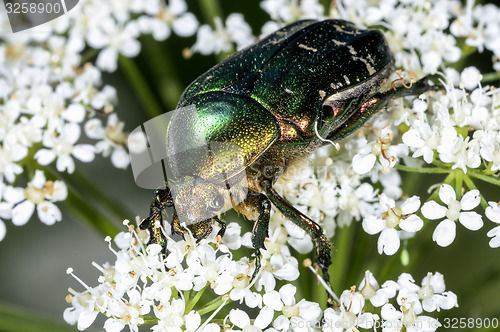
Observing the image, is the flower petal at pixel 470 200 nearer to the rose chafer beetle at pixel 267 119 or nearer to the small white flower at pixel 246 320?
the rose chafer beetle at pixel 267 119

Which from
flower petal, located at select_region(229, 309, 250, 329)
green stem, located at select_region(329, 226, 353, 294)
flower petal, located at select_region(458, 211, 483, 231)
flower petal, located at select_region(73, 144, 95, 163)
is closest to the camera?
flower petal, located at select_region(229, 309, 250, 329)

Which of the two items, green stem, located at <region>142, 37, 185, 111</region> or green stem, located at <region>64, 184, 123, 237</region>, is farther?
green stem, located at <region>142, 37, 185, 111</region>

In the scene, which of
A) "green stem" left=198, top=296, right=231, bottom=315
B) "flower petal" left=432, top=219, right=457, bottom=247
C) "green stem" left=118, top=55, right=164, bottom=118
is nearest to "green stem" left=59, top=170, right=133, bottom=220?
"green stem" left=118, top=55, right=164, bottom=118

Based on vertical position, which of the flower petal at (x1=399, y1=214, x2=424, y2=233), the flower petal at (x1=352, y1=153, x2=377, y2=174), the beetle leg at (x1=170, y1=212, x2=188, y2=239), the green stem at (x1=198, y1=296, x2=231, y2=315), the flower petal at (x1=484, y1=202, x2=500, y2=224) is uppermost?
the beetle leg at (x1=170, y1=212, x2=188, y2=239)

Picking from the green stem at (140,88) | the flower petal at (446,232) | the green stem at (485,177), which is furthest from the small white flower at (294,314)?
the green stem at (140,88)

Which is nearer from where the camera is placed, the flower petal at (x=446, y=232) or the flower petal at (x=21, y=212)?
the flower petal at (x=446, y=232)

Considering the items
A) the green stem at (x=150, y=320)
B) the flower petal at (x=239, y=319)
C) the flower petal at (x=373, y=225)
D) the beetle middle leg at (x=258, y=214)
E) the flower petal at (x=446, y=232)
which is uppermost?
the beetle middle leg at (x=258, y=214)

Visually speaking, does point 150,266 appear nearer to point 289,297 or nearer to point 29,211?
point 289,297

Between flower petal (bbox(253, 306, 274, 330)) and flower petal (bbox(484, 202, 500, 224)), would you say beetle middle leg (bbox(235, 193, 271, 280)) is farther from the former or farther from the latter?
flower petal (bbox(484, 202, 500, 224))

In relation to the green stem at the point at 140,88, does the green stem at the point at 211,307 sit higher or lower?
lower
